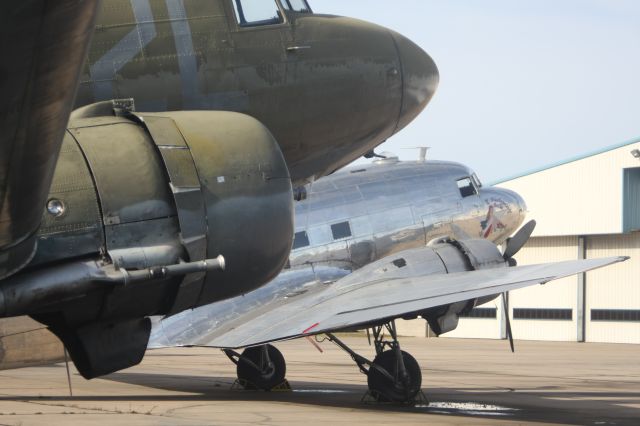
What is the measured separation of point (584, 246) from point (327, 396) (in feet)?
120

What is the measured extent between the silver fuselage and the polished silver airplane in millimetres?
24

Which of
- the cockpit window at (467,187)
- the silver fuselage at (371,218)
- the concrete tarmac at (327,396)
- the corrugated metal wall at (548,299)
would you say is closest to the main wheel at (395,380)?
the concrete tarmac at (327,396)

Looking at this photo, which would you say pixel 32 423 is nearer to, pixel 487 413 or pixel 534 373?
pixel 487 413

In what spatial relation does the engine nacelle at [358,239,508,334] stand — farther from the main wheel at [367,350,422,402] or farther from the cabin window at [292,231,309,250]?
the cabin window at [292,231,309,250]

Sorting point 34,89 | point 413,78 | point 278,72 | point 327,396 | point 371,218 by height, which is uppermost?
point 34,89

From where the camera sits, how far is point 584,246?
5331cm

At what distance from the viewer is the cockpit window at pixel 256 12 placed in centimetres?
1005

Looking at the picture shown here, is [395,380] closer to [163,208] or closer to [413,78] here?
[413,78]

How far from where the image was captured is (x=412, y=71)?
11203mm

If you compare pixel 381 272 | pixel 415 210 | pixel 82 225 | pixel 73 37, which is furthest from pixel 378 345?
pixel 73 37

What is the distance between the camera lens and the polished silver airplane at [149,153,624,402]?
15.6 meters

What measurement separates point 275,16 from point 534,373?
64.2 feet

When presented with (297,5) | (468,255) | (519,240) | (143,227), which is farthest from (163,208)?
(519,240)

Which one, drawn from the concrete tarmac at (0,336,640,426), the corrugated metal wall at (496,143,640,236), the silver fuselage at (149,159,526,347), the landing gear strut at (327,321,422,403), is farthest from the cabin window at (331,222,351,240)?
the corrugated metal wall at (496,143,640,236)
